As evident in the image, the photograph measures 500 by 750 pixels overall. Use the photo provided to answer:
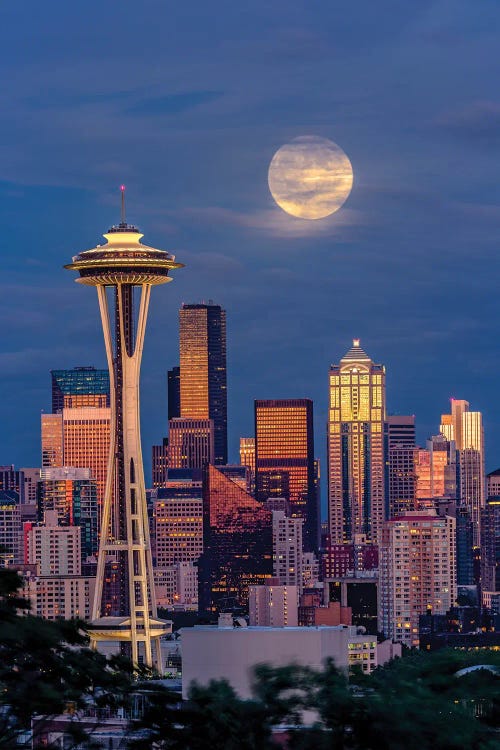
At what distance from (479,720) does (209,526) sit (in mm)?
173168

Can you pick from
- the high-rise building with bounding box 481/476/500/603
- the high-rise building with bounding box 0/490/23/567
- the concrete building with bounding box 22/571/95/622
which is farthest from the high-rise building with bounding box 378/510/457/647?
the high-rise building with bounding box 0/490/23/567

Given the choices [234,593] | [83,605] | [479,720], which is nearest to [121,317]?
[83,605]

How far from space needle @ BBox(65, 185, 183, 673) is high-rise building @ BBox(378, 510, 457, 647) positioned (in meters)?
25.6

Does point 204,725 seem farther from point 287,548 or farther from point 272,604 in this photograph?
point 287,548

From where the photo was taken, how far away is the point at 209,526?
19675 centimetres

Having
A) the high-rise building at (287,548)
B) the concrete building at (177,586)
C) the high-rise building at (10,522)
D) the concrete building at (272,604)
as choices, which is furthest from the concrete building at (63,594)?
Result: the high-rise building at (287,548)

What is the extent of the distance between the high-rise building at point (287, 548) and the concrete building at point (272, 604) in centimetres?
3030

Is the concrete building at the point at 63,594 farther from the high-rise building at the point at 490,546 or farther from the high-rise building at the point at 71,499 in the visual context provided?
the high-rise building at the point at 490,546

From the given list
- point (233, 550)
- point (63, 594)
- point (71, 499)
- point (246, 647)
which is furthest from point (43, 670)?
point (233, 550)

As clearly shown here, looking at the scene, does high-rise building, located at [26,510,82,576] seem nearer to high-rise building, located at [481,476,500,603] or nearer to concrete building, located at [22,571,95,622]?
concrete building, located at [22,571,95,622]

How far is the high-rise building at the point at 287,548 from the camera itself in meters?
181

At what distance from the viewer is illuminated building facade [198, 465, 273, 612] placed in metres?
176

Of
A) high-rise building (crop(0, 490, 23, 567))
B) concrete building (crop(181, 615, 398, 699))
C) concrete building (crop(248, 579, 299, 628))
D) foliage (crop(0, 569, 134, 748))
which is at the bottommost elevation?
concrete building (crop(248, 579, 299, 628))

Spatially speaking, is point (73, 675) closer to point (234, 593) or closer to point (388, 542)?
point (388, 542)
